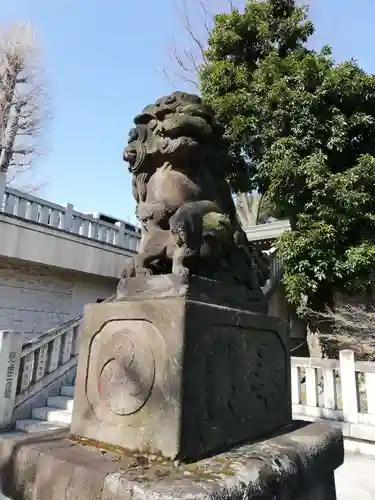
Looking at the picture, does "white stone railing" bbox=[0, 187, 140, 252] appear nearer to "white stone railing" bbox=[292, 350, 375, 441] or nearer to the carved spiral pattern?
"white stone railing" bbox=[292, 350, 375, 441]

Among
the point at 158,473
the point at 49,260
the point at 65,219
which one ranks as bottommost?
the point at 158,473

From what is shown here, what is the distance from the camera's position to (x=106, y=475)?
1.20 metres

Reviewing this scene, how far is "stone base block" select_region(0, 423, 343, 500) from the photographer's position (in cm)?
115

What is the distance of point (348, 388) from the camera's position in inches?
164

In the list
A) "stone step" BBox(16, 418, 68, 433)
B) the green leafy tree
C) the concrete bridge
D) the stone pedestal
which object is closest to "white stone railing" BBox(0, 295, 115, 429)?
"stone step" BBox(16, 418, 68, 433)

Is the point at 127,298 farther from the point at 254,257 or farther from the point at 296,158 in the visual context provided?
the point at 296,158

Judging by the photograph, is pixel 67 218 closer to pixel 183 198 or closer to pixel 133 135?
pixel 133 135

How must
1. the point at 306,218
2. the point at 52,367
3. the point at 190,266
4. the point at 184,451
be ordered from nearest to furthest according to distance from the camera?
the point at 184,451, the point at 190,266, the point at 52,367, the point at 306,218

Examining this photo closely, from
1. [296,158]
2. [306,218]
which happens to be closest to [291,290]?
[306,218]

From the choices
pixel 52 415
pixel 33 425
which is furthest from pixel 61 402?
pixel 33 425

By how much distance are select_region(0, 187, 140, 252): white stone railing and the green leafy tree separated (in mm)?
2927

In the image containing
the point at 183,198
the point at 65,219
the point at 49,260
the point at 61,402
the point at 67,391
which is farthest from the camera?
the point at 65,219

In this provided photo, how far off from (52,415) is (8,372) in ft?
2.44

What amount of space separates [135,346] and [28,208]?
5723mm
